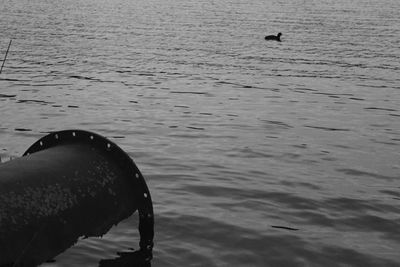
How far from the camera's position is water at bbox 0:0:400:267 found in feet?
31.2

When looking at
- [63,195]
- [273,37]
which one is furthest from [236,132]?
[273,37]

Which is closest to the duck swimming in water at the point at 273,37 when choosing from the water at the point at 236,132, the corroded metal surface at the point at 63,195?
the water at the point at 236,132

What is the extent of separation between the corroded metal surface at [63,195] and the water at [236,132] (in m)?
1.06

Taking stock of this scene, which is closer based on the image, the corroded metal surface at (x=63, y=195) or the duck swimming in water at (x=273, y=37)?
the corroded metal surface at (x=63, y=195)

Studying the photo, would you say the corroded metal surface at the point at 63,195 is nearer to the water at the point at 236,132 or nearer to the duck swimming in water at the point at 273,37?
the water at the point at 236,132

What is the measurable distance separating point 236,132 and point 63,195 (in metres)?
11.3

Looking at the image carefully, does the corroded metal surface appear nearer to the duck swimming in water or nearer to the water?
the water

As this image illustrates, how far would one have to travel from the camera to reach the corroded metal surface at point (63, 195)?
656 centimetres

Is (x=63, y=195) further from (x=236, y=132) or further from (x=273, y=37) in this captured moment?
(x=273, y=37)

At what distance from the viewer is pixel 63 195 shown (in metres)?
7.20

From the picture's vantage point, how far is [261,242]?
31.1ft

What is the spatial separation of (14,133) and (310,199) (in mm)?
9500

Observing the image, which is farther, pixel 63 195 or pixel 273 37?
pixel 273 37

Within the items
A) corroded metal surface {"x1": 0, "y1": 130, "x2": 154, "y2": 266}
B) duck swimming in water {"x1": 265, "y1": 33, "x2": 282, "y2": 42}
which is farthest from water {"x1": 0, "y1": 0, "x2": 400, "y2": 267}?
duck swimming in water {"x1": 265, "y1": 33, "x2": 282, "y2": 42}
